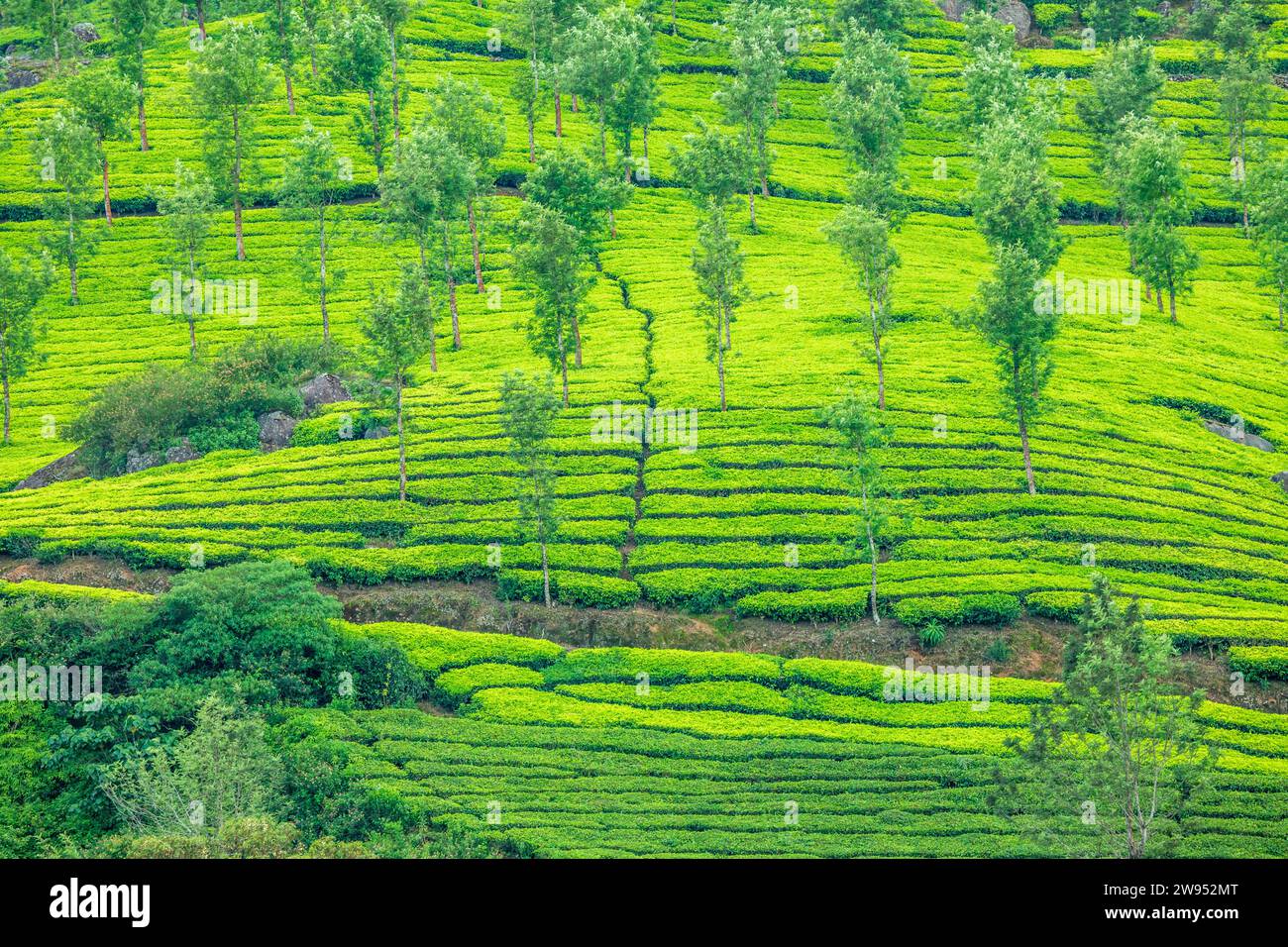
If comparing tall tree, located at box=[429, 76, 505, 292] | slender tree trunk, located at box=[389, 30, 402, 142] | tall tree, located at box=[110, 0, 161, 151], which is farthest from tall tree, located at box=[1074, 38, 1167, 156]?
tall tree, located at box=[110, 0, 161, 151]

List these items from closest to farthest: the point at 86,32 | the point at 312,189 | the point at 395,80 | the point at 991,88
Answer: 1. the point at 312,189
2. the point at 991,88
3. the point at 395,80
4. the point at 86,32

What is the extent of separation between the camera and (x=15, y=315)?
7275cm

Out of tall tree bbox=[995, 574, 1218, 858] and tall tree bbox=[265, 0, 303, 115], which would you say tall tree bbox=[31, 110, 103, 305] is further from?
tall tree bbox=[995, 574, 1218, 858]

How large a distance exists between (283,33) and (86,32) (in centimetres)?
3437

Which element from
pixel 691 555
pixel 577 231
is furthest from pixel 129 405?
pixel 691 555

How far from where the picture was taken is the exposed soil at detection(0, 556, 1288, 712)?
5272 centimetres

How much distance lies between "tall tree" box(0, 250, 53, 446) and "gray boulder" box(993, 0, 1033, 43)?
102 m

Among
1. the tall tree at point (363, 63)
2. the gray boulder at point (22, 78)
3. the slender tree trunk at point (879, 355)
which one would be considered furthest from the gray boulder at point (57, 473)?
the gray boulder at point (22, 78)

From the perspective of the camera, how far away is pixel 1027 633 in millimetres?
53969

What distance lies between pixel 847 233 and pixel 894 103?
32124mm

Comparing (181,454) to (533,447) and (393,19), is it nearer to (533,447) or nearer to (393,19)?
(533,447)

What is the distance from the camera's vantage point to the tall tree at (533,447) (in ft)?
187

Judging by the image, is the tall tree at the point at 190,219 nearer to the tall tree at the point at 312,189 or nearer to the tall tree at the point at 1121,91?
→ the tall tree at the point at 312,189

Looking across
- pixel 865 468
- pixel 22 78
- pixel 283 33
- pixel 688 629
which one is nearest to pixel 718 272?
pixel 865 468
